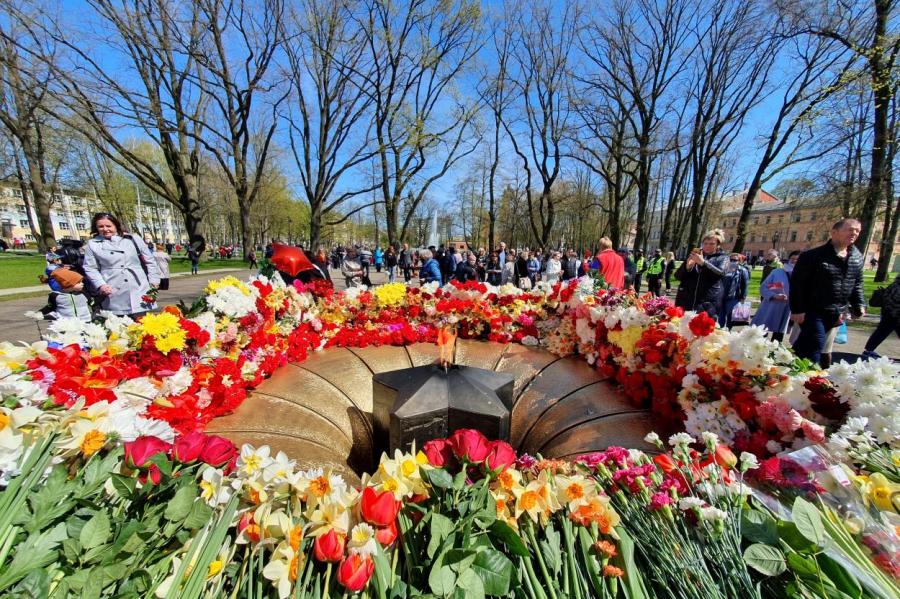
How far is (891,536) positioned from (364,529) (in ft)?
4.40

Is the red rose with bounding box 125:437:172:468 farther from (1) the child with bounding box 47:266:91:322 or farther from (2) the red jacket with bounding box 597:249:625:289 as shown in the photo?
(2) the red jacket with bounding box 597:249:625:289

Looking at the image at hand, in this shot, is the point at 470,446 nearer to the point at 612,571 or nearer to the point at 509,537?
the point at 509,537

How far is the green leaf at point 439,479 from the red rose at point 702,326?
170cm

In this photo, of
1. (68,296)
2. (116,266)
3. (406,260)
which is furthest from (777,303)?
(406,260)

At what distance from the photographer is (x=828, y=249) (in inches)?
146

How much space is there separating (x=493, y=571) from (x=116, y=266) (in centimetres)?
479

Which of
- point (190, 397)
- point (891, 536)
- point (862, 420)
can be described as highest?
point (862, 420)

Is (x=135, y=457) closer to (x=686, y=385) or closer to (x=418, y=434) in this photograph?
(x=418, y=434)

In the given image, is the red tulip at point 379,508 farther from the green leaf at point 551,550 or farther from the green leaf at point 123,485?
the green leaf at point 123,485

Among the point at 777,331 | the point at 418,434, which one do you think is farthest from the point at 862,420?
the point at 777,331

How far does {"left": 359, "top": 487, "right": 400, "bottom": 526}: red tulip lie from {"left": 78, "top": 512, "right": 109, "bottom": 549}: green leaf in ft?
2.14

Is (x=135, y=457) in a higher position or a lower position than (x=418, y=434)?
higher

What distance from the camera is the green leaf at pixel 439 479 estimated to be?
111cm

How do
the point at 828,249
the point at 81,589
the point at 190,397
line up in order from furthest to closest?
the point at 828,249, the point at 190,397, the point at 81,589
